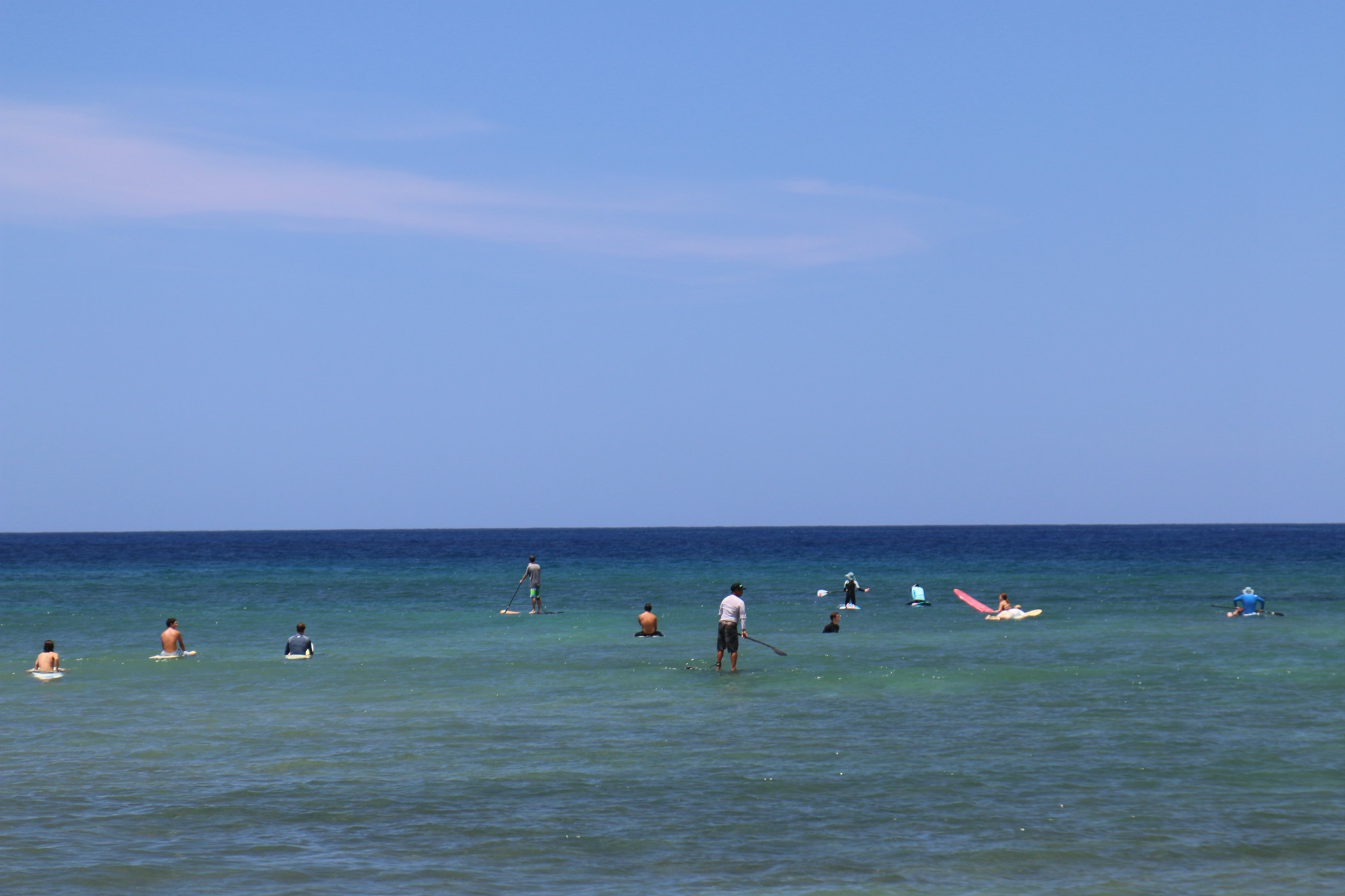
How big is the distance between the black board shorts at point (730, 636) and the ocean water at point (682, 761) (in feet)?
2.36

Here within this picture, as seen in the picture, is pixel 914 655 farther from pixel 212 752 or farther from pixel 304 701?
pixel 212 752

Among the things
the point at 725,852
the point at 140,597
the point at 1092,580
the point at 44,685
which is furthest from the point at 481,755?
the point at 1092,580

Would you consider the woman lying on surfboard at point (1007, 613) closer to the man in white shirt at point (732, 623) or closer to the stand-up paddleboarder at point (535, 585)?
the stand-up paddleboarder at point (535, 585)

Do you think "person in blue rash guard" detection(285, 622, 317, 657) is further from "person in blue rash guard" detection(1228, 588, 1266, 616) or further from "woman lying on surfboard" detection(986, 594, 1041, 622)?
"person in blue rash guard" detection(1228, 588, 1266, 616)

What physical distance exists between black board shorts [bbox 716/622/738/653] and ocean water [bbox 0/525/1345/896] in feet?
2.36

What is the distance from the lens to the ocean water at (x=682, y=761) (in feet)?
43.9

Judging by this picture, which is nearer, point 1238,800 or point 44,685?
point 1238,800

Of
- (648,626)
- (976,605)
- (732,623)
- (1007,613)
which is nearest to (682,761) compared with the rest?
(732,623)

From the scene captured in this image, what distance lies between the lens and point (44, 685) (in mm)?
28906

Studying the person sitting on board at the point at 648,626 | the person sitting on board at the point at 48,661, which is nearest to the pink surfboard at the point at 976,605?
the person sitting on board at the point at 648,626

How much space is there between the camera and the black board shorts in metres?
30.3

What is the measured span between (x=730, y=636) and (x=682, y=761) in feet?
37.7

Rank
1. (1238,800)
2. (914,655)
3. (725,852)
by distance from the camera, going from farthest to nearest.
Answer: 1. (914,655)
2. (1238,800)
3. (725,852)

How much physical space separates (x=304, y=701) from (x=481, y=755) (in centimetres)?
780
